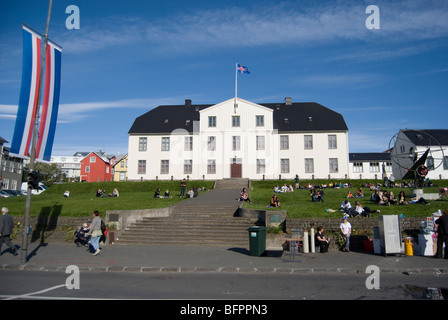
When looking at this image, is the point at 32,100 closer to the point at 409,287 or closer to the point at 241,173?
the point at 409,287

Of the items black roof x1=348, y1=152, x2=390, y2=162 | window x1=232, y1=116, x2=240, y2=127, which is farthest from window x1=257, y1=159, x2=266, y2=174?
black roof x1=348, y1=152, x2=390, y2=162

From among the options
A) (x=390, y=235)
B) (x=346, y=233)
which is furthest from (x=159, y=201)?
(x=390, y=235)

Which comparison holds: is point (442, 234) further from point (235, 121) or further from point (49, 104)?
point (235, 121)

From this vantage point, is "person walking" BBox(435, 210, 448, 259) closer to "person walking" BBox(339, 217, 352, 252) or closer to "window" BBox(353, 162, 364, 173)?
"person walking" BBox(339, 217, 352, 252)

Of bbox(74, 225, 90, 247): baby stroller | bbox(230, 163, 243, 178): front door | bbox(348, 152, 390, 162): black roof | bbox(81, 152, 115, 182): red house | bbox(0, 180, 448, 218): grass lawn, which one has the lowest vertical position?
bbox(74, 225, 90, 247): baby stroller

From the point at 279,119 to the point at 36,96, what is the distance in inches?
1734

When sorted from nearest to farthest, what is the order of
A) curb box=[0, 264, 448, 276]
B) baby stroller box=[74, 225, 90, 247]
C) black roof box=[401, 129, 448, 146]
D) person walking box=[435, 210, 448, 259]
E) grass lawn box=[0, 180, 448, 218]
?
1. curb box=[0, 264, 448, 276]
2. person walking box=[435, 210, 448, 259]
3. baby stroller box=[74, 225, 90, 247]
4. grass lawn box=[0, 180, 448, 218]
5. black roof box=[401, 129, 448, 146]

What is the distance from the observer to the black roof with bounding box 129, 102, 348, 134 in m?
52.0

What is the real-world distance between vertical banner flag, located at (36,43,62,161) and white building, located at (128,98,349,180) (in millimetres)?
36068

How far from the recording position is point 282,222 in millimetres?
18500

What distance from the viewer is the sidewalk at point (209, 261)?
38.0ft

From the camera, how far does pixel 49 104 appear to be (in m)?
14.3

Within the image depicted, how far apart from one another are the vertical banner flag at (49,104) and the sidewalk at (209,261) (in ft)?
14.6

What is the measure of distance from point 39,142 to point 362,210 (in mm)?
16777
